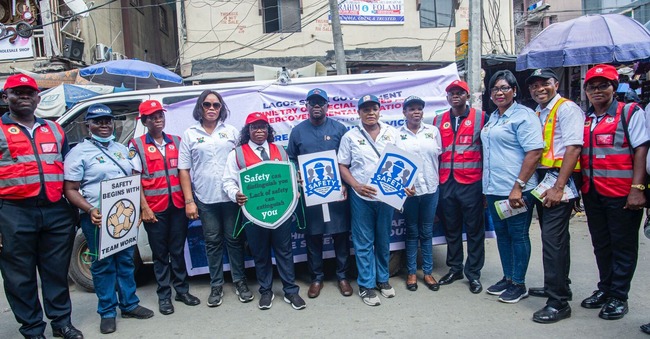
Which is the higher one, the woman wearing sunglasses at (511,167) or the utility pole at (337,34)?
the utility pole at (337,34)

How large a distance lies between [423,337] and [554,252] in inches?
50.3

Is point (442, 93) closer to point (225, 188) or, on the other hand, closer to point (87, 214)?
point (225, 188)

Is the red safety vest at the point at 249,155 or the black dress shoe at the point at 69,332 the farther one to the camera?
the red safety vest at the point at 249,155

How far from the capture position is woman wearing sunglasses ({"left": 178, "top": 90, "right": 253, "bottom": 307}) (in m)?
4.15

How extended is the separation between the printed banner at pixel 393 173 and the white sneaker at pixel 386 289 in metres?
0.85

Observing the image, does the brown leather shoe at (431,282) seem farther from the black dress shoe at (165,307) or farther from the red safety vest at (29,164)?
the red safety vest at (29,164)

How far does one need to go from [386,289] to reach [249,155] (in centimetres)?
179

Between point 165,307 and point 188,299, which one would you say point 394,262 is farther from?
point 165,307

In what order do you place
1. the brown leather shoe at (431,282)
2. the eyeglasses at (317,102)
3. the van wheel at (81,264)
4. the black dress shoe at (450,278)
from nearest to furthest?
the eyeglasses at (317,102)
the brown leather shoe at (431,282)
the black dress shoe at (450,278)
the van wheel at (81,264)

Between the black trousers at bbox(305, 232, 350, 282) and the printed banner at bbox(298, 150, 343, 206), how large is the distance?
0.46 m

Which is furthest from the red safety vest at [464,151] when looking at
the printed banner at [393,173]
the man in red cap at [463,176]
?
the printed banner at [393,173]

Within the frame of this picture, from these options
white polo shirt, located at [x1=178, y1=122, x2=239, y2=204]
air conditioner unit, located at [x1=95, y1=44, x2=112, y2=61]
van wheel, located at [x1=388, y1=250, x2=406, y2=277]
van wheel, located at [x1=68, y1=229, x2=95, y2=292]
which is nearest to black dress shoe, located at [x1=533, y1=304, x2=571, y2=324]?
van wheel, located at [x1=388, y1=250, x2=406, y2=277]

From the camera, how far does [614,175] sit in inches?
142

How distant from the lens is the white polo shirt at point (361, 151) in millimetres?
4195
